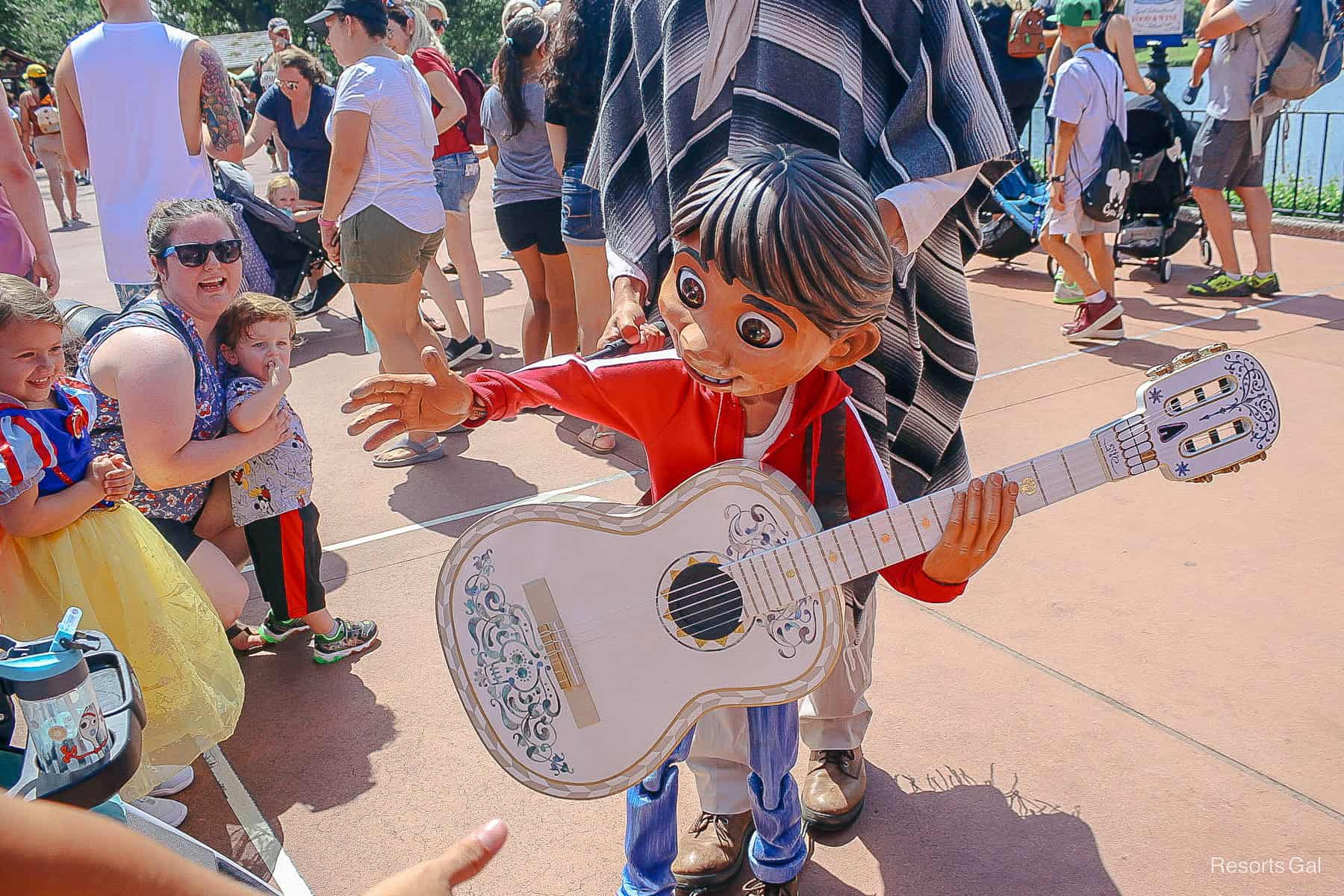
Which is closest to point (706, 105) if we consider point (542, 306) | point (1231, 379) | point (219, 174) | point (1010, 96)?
point (1231, 379)

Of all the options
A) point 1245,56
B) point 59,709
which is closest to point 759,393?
point 59,709

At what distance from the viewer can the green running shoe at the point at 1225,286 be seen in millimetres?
6492

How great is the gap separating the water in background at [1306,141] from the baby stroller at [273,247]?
582cm

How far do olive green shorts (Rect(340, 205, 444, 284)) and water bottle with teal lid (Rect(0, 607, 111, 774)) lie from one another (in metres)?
3.24

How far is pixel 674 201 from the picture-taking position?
2.21 metres

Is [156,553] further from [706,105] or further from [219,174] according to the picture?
[219,174]

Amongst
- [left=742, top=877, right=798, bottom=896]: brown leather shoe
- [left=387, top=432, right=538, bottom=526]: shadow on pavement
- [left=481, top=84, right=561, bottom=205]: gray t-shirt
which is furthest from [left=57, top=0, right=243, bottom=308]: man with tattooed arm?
[left=742, top=877, right=798, bottom=896]: brown leather shoe

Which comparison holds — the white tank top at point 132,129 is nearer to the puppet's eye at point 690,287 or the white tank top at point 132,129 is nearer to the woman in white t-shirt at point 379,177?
the woman in white t-shirt at point 379,177

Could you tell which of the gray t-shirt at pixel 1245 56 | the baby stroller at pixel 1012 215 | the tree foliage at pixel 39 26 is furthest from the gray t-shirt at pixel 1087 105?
the tree foliage at pixel 39 26

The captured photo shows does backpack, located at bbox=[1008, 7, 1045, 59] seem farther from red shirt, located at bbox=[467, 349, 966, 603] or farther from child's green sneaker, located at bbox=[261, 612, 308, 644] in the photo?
red shirt, located at bbox=[467, 349, 966, 603]

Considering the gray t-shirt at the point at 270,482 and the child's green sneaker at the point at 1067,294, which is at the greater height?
the gray t-shirt at the point at 270,482

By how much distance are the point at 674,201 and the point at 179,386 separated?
1.43 metres

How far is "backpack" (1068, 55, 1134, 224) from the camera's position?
5.92 meters

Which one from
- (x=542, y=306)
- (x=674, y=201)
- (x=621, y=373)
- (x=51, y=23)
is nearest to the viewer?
(x=621, y=373)
